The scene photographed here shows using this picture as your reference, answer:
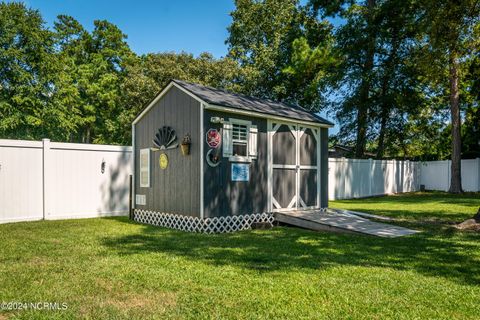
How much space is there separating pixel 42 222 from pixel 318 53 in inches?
710

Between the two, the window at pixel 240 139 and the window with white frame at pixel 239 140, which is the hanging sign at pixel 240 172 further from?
the window at pixel 240 139

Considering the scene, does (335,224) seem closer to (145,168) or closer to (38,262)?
(145,168)

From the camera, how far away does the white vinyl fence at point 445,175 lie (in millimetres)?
21484

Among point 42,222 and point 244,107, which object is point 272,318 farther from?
point 42,222

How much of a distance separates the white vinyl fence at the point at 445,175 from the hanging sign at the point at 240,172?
1830 centimetres

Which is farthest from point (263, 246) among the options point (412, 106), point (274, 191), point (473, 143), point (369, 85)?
point (473, 143)

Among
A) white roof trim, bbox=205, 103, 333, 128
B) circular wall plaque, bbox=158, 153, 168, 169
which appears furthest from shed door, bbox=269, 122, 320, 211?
circular wall plaque, bbox=158, 153, 168, 169

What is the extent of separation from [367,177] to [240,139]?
1169 cm

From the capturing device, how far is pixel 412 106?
2217 cm

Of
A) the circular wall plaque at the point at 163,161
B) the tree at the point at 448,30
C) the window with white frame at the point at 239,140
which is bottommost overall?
the circular wall plaque at the point at 163,161

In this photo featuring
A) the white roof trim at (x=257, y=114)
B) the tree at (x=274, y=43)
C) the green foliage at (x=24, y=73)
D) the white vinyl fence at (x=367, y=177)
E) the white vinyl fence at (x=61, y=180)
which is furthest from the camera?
the tree at (x=274, y=43)

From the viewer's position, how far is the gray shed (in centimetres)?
775

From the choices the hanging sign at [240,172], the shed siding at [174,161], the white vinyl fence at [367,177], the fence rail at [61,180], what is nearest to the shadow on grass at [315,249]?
the shed siding at [174,161]

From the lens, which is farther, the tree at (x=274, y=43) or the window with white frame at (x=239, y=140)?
the tree at (x=274, y=43)
